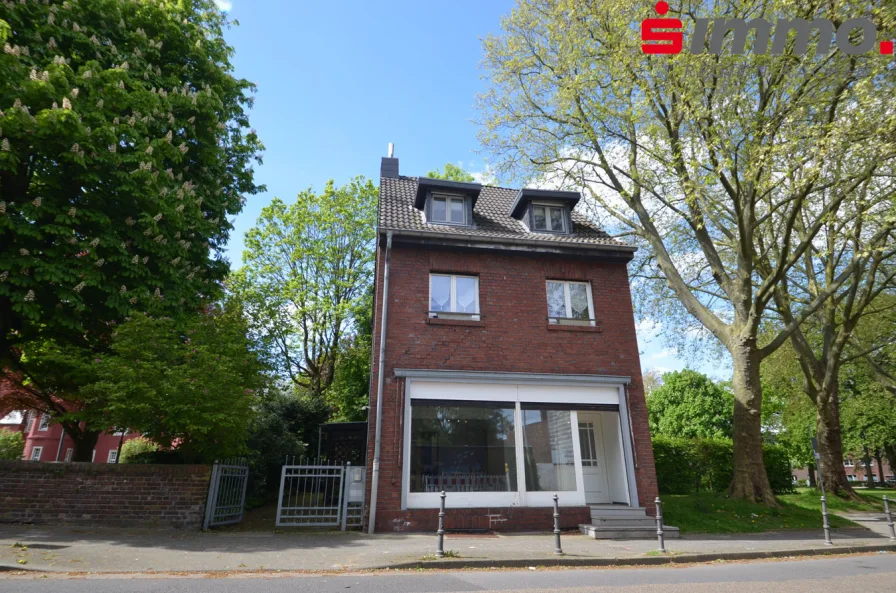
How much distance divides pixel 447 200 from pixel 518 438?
23.2 ft

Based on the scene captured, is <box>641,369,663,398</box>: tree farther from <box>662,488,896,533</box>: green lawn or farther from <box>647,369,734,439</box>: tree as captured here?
<box>662,488,896,533</box>: green lawn

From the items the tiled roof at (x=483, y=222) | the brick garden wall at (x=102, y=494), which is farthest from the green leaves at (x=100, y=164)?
the tiled roof at (x=483, y=222)

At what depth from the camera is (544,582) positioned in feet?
22.8

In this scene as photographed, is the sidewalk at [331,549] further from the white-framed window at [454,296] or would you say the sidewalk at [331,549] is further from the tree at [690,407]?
the tree at [690,407]

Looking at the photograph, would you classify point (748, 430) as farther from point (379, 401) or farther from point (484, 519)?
point (379, 401)

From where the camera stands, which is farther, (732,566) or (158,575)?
(732,566)

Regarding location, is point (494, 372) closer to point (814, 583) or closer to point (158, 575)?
point (814, 583)

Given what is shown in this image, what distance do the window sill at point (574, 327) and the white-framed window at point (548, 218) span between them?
3175mm

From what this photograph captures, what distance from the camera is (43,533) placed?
8773 mm

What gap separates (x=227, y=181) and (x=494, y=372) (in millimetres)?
9396

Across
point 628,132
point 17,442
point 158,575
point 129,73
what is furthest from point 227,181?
point 17,442

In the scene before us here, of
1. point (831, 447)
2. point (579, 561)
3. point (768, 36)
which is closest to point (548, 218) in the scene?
point (768, 36)

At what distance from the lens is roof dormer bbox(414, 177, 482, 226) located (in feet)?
47.1

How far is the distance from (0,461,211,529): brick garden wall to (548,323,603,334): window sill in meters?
8.91
